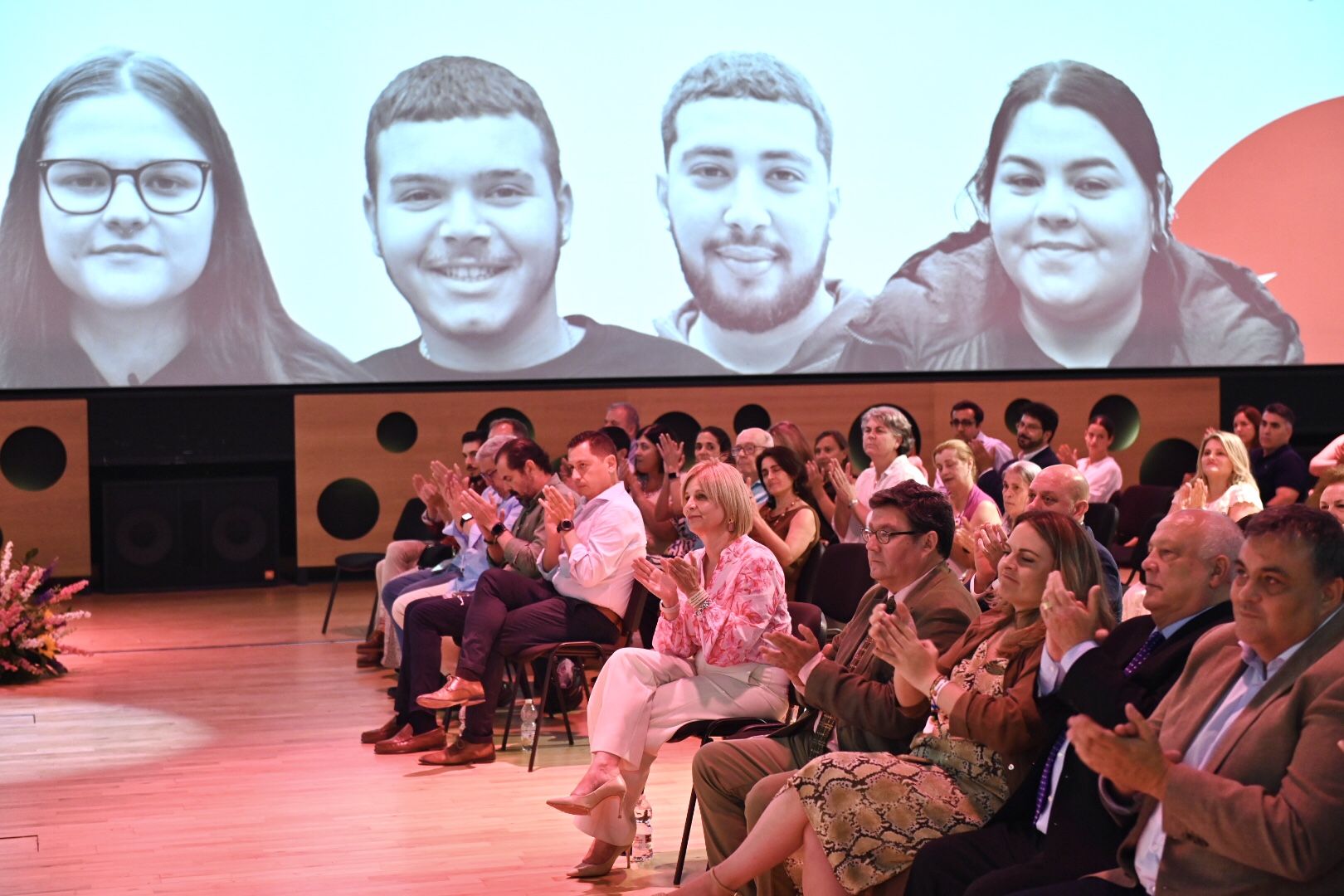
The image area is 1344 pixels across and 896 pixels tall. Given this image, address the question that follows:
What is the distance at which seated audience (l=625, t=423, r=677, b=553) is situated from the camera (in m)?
7.34

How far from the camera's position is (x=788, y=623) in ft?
15.0

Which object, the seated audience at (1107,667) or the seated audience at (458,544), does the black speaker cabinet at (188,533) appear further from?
the seated audience at (1107,667)

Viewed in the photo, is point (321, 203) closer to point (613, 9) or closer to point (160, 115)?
point (160, 115)

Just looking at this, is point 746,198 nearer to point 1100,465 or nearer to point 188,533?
point 1100,465

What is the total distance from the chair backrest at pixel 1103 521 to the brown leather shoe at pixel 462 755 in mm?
2984

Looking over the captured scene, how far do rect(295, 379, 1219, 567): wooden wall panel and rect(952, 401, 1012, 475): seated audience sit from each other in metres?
1.93

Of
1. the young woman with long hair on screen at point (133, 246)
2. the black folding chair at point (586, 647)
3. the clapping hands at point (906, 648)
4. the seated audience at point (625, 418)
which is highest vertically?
the young woman with long hair on screen at point (133, 246)

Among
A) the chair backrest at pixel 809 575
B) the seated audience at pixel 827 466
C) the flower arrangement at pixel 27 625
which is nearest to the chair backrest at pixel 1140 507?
the seated audience at pixel 827 466

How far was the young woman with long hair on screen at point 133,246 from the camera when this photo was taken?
9.88 metres

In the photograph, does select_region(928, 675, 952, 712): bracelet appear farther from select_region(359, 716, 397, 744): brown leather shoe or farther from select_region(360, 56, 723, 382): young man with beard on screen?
select_region(360, 56, 723, 382): young man with beard on screen

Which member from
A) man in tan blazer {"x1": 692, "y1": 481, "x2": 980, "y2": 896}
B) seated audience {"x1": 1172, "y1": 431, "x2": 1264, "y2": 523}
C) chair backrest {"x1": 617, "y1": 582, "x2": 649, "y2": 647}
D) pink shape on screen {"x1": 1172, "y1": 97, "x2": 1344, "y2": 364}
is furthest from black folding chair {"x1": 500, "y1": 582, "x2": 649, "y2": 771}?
pink shape on screen {"x1": 1172, "y1": 97, "x2": 1344, "y2": 364}

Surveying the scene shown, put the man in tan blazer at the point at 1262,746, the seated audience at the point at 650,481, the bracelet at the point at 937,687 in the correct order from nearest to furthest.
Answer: the man in tan blazer at the point at 1262,746, the bracelet at the point at 937,687, the seated audience at the point at 650,481

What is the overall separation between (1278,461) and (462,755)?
511 cm

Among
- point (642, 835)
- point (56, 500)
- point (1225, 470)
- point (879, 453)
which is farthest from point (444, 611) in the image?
point (56, 500)
